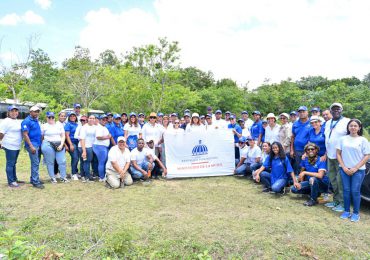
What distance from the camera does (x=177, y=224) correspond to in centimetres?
418

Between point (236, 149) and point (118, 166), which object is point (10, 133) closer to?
point (118, 166)

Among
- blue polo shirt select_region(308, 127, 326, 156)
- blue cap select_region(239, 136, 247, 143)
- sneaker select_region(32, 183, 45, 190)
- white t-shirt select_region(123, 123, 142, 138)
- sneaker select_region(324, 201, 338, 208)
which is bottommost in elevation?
sneaker select_region(324, 201, 338, 208)

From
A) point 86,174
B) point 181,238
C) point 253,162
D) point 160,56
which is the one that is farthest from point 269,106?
point 181,238

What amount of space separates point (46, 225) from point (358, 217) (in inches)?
182

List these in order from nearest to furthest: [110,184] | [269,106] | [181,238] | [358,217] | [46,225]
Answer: [181,238] → [46,225] → [358,217] → [110,184] → [269,106]

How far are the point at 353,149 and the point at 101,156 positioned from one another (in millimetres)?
5081

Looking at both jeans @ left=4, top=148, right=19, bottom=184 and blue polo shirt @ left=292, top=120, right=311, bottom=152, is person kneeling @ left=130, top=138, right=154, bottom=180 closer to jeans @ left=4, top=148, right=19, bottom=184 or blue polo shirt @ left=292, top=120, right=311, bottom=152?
jeans @ left=4, top=148, right=19, bottom=184

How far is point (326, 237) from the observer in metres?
3.78

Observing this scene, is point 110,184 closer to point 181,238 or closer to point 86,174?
point 86,174

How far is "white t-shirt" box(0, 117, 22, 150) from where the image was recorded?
18.8 ft

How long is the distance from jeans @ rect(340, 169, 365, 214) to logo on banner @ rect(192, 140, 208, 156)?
3647 millimetres

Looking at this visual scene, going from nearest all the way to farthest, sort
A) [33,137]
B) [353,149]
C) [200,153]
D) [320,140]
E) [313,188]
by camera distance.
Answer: [353,149], [313,188], [320,140], [33,137], [200,153]

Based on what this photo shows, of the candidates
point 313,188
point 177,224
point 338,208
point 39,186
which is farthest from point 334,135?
point 39,186

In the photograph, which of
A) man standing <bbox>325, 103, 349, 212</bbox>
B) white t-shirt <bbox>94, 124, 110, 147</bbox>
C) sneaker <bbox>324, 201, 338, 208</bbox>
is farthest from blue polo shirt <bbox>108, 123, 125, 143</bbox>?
sneaker <bbox>324, 201, 338, 208</bbox>
